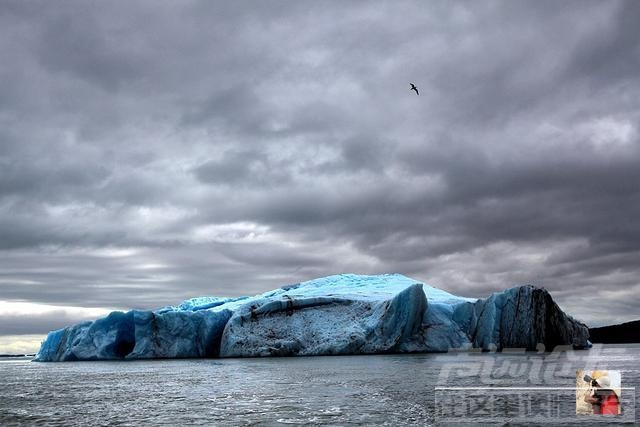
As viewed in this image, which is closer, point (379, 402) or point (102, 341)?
point (379, 402)

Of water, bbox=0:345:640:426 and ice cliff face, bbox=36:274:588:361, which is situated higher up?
ice cliff face, bbox=36:274:588:361

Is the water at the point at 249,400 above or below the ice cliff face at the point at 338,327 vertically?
below

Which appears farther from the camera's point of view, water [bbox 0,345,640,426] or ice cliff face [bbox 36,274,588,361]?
ice cliff face [bbox 36,274,588,361]

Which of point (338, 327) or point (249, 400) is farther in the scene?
point (338, 327)

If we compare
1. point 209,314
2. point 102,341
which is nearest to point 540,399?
point 209,314

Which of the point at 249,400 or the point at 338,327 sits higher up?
the point at 338,327

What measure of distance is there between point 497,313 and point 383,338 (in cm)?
911

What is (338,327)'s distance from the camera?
48250 mm

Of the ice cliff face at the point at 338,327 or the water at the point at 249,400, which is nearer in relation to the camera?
the water at the point at 249,400

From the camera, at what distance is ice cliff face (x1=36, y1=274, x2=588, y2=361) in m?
45.7

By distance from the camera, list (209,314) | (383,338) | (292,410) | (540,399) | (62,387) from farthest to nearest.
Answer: (209,314), (383,338), (62,387), (540,399), (292,410)

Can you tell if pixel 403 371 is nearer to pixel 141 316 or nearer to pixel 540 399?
pixel 540 399

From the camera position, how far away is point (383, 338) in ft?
153

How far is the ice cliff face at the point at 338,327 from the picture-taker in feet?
150
